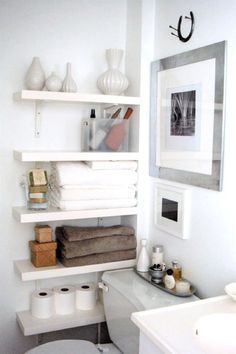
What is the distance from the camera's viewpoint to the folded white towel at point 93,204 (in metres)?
1.95

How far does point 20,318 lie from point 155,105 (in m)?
1.28

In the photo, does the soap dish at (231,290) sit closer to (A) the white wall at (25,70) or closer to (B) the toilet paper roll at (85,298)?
(B) the toilet paper roll at (85,298)

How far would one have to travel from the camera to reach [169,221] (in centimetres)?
198

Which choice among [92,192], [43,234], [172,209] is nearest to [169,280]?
[172,209]

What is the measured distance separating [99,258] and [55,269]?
0.76 feet

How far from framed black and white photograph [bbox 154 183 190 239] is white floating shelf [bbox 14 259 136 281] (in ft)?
0.96

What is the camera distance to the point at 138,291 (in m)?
1.83

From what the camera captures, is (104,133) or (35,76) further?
(104,133)

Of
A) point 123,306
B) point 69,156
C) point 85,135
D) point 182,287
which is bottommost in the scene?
point 123,306

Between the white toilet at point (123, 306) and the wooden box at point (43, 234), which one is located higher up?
the wooden box at point (43, 234)

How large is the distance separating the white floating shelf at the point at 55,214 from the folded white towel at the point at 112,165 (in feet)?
0.69

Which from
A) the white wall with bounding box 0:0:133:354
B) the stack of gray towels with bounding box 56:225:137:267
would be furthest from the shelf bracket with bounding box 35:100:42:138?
the stack of gray towels with bounding box 56:225:137:267

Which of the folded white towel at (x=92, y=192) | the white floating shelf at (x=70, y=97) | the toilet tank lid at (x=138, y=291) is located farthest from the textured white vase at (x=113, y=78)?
the toilet tank lid at (x=138, y=291)

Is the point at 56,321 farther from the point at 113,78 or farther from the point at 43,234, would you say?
the point at 113,78
